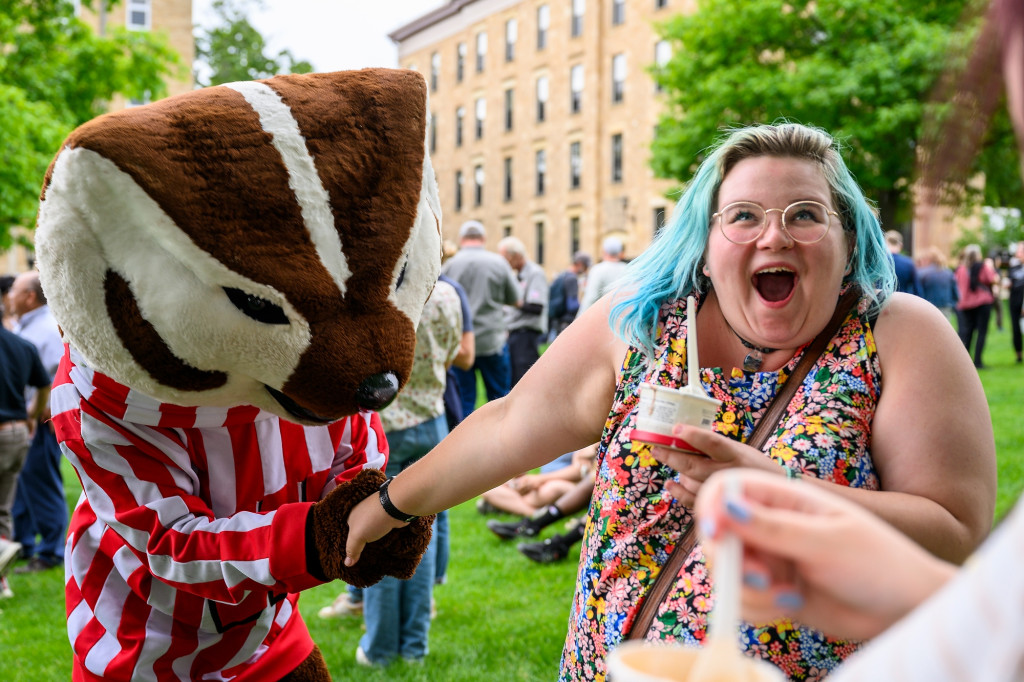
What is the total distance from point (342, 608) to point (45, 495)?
2.52 meters

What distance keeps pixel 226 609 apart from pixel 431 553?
2.36m

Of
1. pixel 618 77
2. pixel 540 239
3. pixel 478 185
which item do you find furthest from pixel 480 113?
pixel 618 77

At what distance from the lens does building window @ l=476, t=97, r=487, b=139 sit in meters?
36.9

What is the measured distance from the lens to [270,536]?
1.86 meters

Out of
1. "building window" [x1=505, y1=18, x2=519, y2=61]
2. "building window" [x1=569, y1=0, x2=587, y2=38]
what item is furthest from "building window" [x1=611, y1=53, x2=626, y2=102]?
"building window" [x1=505, y1=18, x2=519, y2=61]

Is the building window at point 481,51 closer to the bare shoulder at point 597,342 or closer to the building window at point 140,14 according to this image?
the building window at point 140,14

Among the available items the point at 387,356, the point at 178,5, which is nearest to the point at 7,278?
the point at 387,356

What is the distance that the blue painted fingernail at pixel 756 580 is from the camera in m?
0.83

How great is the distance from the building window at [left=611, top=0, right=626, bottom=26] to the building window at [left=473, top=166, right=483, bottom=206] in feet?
29.6

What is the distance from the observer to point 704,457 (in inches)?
62.0

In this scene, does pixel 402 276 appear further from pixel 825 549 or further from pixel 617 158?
pixel 617 158

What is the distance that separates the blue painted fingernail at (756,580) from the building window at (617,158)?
30467mm

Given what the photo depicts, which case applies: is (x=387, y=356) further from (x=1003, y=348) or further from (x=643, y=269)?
(x=1003, y=348)

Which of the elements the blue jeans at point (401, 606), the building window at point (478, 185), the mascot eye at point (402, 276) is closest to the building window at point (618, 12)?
the building window at point (478, 185)
